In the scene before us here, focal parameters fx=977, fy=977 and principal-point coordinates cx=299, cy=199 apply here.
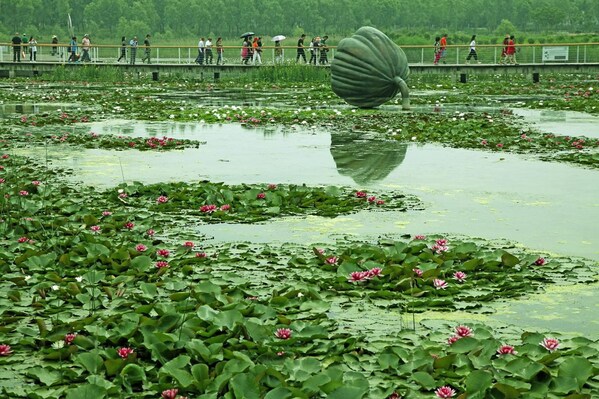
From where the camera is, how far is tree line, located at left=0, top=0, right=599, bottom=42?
10762 cm

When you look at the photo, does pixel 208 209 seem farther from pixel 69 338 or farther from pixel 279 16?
pixel 279 16

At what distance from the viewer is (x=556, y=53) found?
1528 inches

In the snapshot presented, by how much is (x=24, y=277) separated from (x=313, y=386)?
239 cm

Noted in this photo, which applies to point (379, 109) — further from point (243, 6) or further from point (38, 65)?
point (243, 6)

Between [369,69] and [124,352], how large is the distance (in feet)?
51.1

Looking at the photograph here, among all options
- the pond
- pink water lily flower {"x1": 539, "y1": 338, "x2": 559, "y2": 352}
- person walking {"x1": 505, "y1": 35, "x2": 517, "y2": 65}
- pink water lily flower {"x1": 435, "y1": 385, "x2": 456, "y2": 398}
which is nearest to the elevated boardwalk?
person walking {"x1": 505, "y1": 35, "x2": 517, "y2": 65}

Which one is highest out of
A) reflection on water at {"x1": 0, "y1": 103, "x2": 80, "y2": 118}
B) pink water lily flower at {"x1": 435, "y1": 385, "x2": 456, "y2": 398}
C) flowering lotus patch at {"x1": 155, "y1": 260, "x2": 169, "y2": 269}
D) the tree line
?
the tree line

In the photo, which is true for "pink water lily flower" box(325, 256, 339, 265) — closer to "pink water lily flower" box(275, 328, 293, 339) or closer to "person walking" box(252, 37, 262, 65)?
"pink water lily flower" box(275, 328, 293, 339)

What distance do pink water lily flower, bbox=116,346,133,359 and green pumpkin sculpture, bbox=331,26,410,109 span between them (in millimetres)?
15416

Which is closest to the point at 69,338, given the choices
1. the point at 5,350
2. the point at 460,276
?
the point at 5,350

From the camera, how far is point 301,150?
41.9 ft

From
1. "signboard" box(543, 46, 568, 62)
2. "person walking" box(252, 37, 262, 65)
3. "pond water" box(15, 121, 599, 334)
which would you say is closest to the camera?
"pond water" box(15, 121, 599, 334)

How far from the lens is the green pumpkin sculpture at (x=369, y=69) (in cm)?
1920

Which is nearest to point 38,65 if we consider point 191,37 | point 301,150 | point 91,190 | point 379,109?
point 379,109
